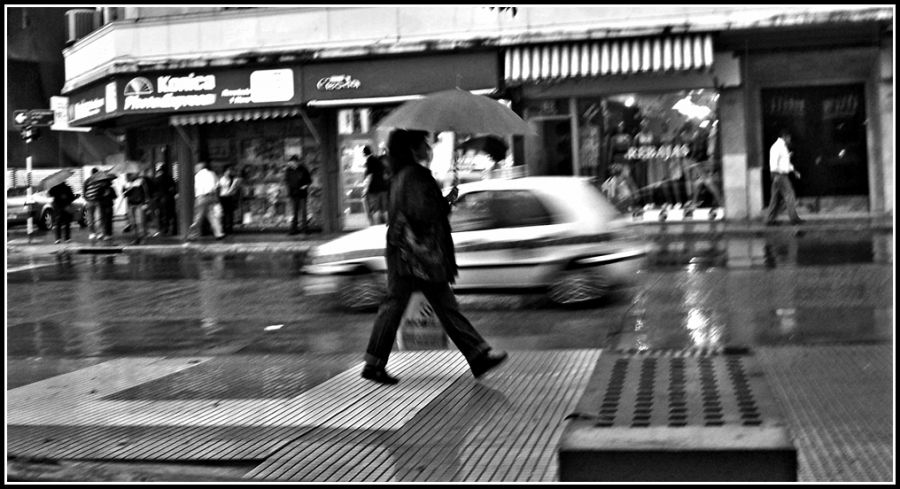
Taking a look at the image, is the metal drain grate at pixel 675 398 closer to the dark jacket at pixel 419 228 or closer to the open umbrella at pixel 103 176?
the dark jacket at pixel 419 228

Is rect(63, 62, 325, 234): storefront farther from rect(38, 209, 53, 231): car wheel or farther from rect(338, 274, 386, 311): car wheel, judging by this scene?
rect(338, 274, 386, 311): car wheel

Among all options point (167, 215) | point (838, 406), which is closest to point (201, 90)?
point (167, 215)

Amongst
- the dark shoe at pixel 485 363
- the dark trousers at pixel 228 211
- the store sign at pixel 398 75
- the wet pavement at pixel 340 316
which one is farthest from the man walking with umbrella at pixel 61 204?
the dark shoe at pixel 485 363

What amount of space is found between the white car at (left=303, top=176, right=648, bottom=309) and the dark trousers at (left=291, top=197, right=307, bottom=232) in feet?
48.8

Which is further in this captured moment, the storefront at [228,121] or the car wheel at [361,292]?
the storefront at [228,121]

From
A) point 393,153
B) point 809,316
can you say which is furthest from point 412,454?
point 809,316

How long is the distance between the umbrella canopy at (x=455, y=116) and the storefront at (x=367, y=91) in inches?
645

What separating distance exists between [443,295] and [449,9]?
60.3 ft

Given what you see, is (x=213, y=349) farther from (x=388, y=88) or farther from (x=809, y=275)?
(x=388, y=88)

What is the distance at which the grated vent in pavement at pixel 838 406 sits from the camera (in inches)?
221

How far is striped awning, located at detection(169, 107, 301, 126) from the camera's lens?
2778cm

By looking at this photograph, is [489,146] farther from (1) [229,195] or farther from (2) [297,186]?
(1) [229,195]

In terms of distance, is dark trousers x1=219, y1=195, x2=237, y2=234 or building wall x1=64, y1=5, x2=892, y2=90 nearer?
building wall x1=64, y1=5, x2=892, y2=90

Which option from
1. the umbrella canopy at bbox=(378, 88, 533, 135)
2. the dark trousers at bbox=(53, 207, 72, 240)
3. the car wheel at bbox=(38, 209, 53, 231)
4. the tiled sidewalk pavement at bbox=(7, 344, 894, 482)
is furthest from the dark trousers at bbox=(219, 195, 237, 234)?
the umbrella canopy at bbox=(378, 88, 533, 135)
